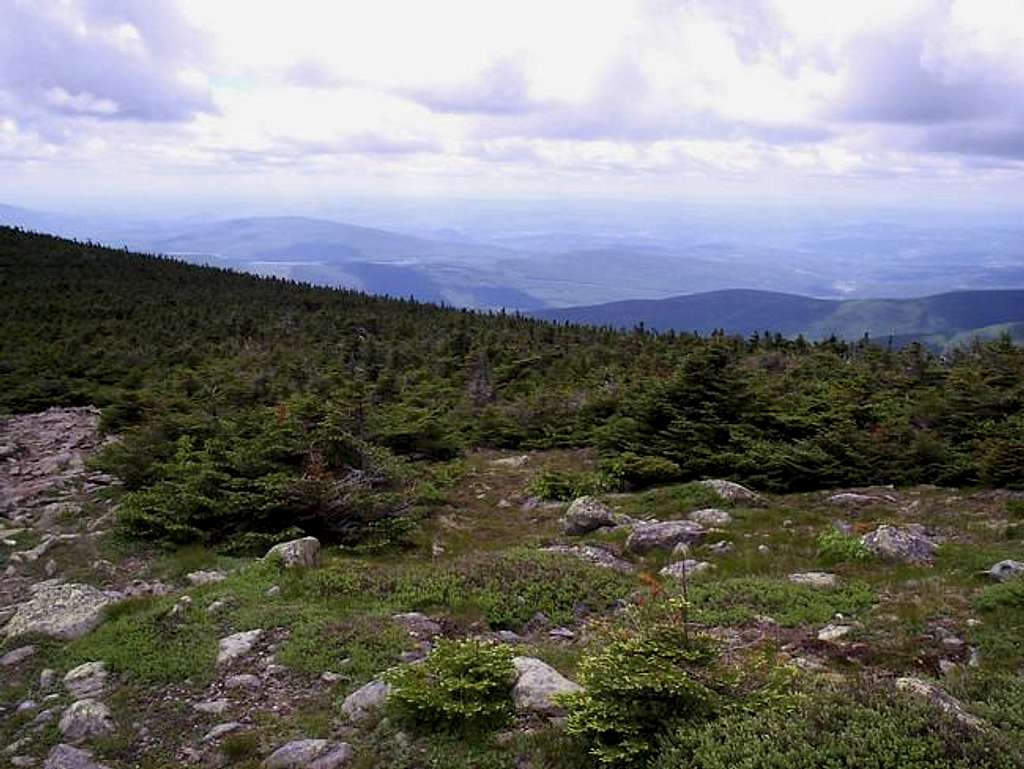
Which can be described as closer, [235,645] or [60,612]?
[235,645]

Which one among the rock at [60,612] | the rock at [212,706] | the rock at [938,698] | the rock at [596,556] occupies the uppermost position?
the rock at [938,698]

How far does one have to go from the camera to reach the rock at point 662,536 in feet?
42.0

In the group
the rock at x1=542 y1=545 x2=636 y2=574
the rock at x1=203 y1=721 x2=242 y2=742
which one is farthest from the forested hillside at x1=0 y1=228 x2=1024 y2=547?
the rock at x1=203 y1=721 x2=242 y2=742

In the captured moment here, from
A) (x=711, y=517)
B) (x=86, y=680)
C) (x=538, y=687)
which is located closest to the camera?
(x=538, y=687)

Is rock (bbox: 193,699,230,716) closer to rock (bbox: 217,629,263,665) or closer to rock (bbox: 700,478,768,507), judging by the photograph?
rock (bbox: 217,629,263,665)

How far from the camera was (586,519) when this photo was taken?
559 inches

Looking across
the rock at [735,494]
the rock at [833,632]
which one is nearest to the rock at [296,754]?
the rock at [833,632]

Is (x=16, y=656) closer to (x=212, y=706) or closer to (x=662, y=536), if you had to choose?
(x=212, y=706)

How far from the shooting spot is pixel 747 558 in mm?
12055

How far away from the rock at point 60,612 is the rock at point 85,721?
2225mm

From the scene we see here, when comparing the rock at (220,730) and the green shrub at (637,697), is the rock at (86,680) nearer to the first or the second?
the rock at (220,730)

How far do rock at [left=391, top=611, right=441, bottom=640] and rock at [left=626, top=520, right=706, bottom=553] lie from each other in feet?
14.3

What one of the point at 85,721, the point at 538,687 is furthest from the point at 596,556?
the point at 85,721

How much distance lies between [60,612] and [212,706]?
13.0ft
